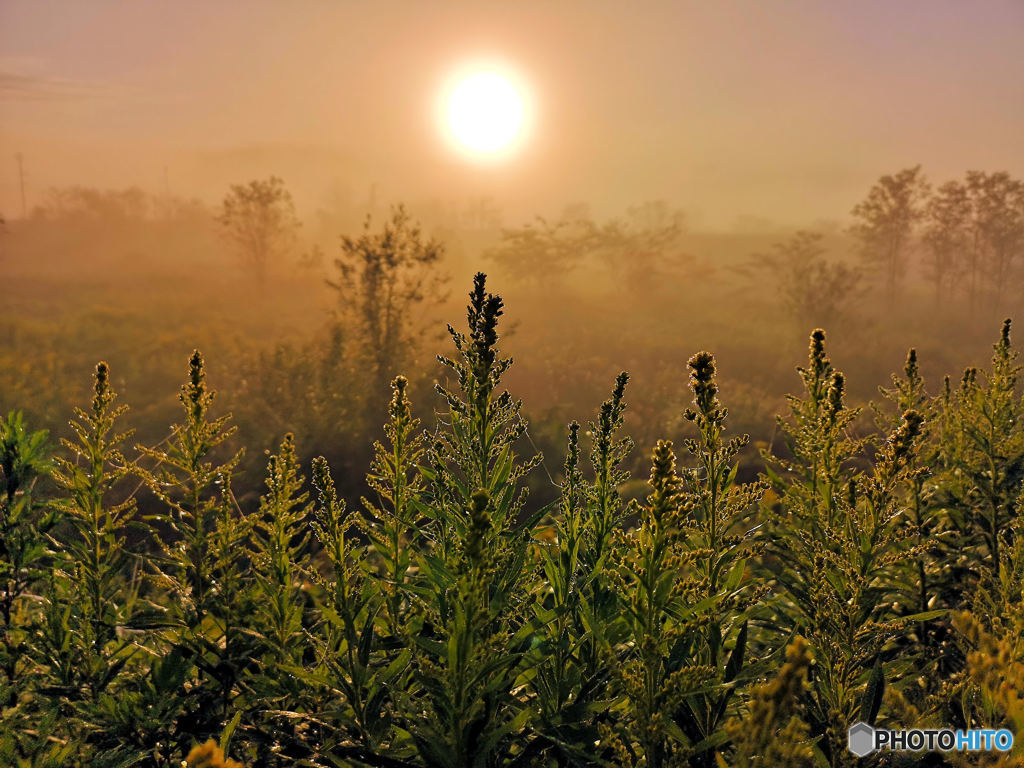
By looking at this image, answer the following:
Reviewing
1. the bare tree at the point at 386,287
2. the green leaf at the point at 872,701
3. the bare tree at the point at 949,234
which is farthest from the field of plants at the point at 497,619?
the bare tree at the point at 949,234

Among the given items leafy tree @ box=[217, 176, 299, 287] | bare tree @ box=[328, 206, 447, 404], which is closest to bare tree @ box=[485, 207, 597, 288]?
leafy tree @ box=[217, 176, 299, 287]

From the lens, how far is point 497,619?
1292 mm

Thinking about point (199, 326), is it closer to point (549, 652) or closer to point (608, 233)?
point (608, 233)

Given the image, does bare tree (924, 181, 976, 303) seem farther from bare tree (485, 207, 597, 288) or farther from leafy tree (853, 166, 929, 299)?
bare tree (485, 207, 597, 288)

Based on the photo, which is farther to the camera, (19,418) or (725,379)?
(725,379)

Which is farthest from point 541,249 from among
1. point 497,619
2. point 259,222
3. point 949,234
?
point 497,619

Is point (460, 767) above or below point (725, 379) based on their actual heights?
above

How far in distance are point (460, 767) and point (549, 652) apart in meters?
0.25

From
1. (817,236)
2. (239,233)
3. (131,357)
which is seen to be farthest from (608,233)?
(131,357)

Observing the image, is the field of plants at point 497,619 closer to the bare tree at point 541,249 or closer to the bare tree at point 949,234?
the bare tree at point 541,249

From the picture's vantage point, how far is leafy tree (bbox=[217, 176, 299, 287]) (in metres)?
28.1

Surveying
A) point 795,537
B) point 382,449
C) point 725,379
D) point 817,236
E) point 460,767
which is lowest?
point 725,379

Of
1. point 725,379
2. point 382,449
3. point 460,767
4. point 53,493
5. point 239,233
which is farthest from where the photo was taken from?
point 239,233

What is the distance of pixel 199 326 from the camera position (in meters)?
22.6
